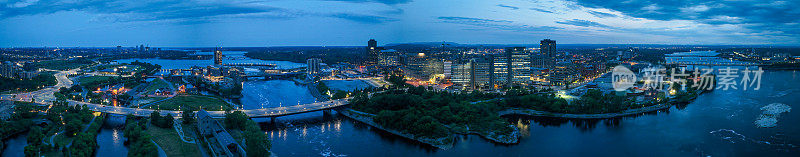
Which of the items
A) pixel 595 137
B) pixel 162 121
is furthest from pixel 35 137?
pixel 595 137

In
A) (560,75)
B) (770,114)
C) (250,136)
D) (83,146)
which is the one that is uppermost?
(560,75)

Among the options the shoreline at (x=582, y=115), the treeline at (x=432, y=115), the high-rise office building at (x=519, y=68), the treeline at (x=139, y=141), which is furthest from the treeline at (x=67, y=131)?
the high-rise office building at (x=519, y=68)

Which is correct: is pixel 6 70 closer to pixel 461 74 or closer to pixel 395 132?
pixel 461 74

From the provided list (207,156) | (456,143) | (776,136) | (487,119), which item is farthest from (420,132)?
(776,136)

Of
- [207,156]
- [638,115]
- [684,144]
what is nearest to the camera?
[207,156]

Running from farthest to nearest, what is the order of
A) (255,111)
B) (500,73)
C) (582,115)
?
(500,73) < (255,111) < (582,115)

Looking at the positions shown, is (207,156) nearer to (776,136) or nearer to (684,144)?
(684,144)

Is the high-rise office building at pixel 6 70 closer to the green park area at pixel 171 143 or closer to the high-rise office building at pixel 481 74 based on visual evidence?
the green park area at pixel 171 143
